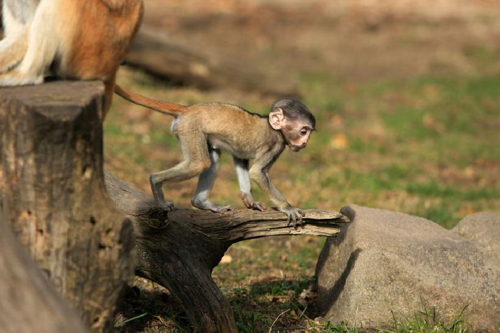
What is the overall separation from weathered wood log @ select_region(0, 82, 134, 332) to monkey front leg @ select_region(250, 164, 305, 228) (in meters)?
1.60

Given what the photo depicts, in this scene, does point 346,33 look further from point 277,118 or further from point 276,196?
point 276,196

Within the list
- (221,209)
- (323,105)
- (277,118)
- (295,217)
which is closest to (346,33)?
(323,105)

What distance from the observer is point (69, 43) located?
A: 155 inches

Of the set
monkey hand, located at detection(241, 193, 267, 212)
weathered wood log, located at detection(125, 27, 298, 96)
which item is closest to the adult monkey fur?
monkey hand, located at detection(241, 193, 267, 212)

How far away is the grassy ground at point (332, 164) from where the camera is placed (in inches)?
215

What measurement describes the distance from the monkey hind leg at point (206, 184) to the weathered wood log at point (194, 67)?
20.1ft

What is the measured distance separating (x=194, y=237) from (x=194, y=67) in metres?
7.51

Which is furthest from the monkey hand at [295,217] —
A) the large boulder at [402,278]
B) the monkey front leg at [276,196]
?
the large boulder at [402,278]

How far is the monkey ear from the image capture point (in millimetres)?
5589

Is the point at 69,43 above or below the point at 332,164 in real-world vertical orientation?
above

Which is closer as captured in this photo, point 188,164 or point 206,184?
point 188,164

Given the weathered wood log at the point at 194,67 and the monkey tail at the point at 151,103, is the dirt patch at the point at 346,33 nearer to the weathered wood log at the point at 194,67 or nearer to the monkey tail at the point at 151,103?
the weathered wood log at the point at 194,67

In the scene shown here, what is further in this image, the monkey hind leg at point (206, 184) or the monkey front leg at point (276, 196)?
the monkey hind leg at point (206, 184)

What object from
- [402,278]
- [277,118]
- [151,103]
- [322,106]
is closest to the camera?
[402,278]
